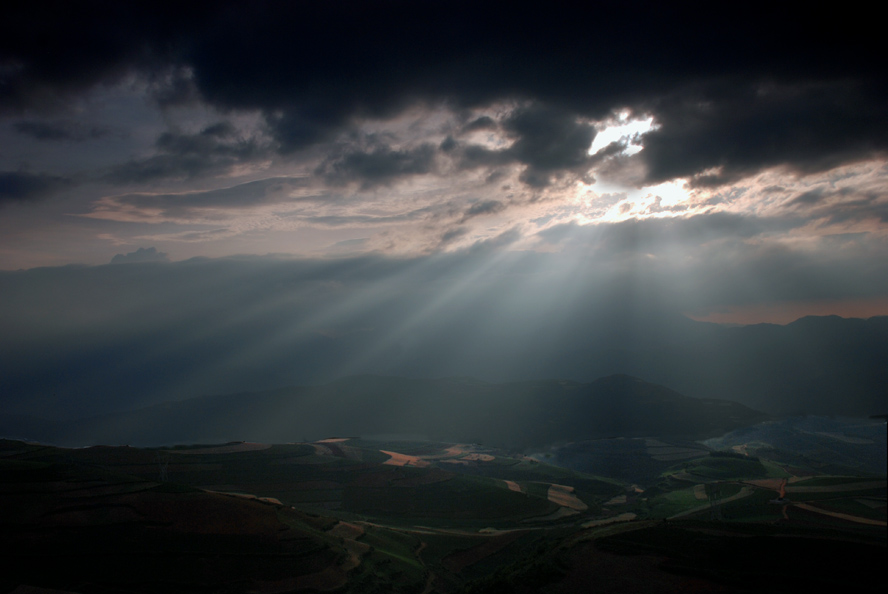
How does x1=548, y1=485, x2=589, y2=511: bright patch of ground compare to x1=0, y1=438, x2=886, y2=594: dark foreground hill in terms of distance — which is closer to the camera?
x1=0, y1=438, x2=886, y2=594: dark foreground hill

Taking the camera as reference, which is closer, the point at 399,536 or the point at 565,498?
the point at 399,536

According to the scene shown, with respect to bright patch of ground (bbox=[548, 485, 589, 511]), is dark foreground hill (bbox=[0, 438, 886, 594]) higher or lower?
higher

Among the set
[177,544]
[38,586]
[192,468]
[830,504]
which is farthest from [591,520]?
[192,468]

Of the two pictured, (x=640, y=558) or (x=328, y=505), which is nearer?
(x=640, y=558)

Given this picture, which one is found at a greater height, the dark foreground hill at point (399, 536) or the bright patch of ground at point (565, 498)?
the dark foreground hill at point (399, 536)

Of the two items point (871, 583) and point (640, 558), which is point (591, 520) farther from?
point (871, 583)

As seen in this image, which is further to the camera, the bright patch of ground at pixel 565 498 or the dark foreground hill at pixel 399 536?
the bright patch of ground at pixel 565 498

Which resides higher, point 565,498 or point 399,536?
point 399,536

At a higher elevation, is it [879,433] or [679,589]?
[879,433]
